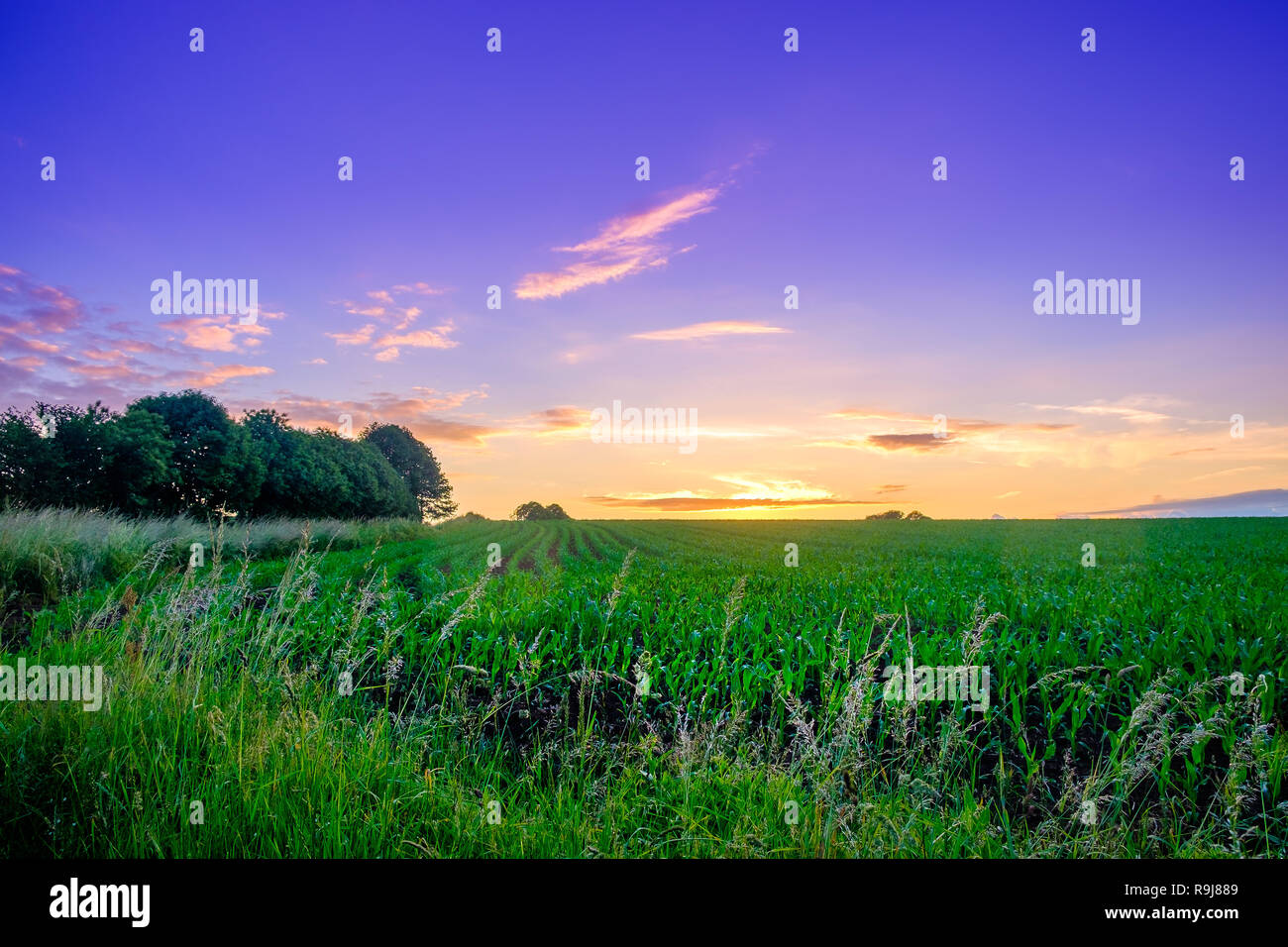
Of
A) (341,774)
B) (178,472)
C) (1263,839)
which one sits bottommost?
(1263,839)

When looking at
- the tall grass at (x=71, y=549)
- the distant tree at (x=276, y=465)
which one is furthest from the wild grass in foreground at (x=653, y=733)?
the distant tree at (x=276, y=465)

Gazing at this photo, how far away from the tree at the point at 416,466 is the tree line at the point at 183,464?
35.0ft

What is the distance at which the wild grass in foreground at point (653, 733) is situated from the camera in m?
3.59

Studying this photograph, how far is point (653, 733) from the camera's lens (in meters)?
4.23

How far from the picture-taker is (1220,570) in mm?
14148

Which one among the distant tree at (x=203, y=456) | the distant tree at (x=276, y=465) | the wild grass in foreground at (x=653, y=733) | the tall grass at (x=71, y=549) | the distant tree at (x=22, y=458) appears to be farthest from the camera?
the distant tree at (x=276, y=465)

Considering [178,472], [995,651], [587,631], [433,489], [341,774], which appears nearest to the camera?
[341,774]

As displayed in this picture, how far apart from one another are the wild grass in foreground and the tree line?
22.4 m

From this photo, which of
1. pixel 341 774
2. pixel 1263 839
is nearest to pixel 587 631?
pixel 341 774

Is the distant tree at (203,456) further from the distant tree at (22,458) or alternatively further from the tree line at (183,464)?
the distant tree at (22,458)
